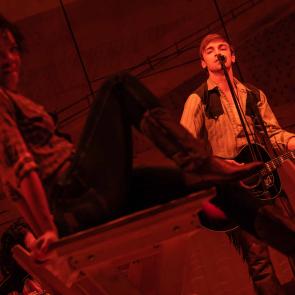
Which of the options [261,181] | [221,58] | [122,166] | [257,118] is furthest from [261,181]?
[122,166]

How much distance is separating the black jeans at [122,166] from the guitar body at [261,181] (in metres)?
0.71

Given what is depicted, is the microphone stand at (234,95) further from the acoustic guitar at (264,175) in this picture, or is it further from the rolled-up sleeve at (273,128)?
the rolled-up sleeve at (273,128)

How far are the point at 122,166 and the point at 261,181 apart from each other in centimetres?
91

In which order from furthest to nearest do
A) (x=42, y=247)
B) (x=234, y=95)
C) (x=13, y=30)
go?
(x=234, y=95), (x=13, y=30), (x=42, y=247)

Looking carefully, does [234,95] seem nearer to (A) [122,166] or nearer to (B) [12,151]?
(A) [122,166]

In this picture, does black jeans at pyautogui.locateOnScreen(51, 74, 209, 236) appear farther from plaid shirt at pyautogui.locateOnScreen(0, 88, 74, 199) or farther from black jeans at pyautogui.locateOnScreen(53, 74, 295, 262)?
plaid shirt at pyautogui.locateOnScreen(0, 88, 74, 199)

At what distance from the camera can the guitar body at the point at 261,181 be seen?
1.79 m

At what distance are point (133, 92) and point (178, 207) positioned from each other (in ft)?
0.98

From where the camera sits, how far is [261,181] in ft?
5.87

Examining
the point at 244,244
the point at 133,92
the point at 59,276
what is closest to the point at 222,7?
the point at 244,244

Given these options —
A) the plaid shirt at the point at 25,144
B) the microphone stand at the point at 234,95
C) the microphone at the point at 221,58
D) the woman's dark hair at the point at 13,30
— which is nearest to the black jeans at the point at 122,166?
the plaid shirt at the point at 25,144

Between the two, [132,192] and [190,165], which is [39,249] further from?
[190,165]

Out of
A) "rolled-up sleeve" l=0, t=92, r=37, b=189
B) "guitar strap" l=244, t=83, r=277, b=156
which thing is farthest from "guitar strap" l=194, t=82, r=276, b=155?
"rolled-up sleeve" l=0, t=92, r=37, b=189

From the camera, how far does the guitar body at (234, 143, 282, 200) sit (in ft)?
5.86
